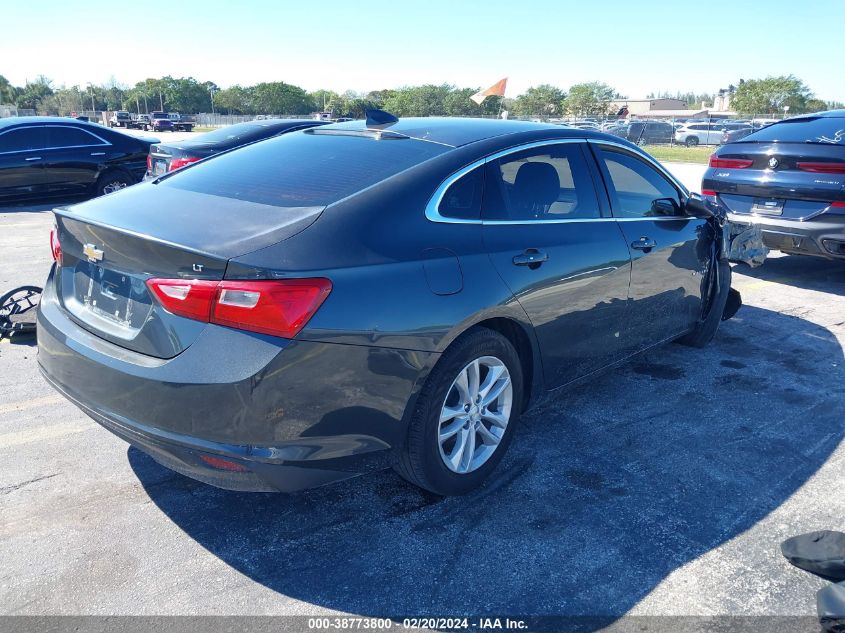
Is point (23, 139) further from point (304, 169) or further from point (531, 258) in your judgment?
point (531, 258)

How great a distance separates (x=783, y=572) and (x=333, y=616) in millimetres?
1803

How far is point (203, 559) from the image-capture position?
273 cm

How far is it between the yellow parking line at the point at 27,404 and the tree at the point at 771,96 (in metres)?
79.2

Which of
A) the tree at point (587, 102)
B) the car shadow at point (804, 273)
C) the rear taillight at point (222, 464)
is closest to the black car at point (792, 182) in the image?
the car shadow at point (804, 273)

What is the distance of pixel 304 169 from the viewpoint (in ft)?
10.8

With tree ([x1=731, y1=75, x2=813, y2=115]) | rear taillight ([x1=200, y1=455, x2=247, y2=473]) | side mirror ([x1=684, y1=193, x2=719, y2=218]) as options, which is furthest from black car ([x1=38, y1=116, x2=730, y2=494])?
tree ([x1=731, y1=75, x2=813, y2=115])

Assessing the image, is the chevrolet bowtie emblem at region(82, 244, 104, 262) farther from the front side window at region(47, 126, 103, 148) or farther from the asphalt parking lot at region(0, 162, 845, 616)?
the front side window at region(47, 126, 103, 148)

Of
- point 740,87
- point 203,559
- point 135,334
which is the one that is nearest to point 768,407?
point 203,559

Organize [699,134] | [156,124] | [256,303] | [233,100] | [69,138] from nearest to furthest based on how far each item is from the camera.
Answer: [256,303] < [69,138] < [699,134] < [156,124] < [233,100]

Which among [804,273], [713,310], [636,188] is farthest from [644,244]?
[804,273]

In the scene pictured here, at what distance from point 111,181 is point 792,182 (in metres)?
10.7

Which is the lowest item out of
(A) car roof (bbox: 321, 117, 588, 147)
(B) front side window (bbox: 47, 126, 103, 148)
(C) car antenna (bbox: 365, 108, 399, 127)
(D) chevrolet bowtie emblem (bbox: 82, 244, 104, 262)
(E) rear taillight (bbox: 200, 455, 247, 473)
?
(E) rear taillight (bbox: 200, 455, 247, 473)

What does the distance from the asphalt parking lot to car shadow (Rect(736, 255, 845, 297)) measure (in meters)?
3.61

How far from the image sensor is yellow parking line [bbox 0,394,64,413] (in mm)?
3957
